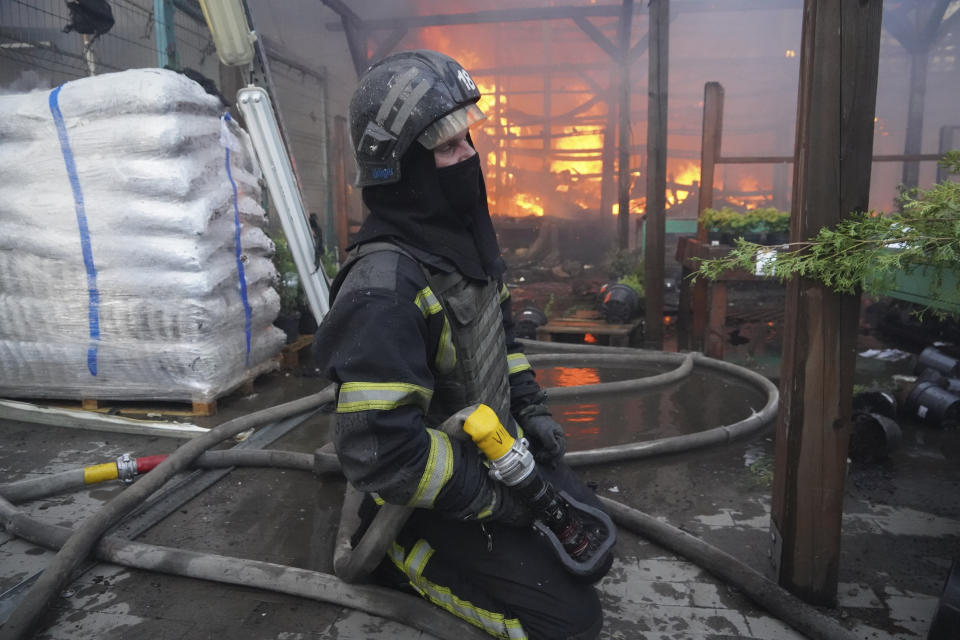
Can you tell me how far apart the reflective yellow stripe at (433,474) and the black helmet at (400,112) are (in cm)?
87

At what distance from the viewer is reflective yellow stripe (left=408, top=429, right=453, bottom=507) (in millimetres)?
1896

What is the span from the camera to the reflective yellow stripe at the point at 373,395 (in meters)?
1.83

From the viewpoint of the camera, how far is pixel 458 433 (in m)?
2.06

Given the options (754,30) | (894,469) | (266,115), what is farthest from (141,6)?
(754,30)

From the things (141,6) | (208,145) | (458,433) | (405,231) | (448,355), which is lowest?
(458,433)

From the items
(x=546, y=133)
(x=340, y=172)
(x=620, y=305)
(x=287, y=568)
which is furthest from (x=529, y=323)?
(x=546, y=133)

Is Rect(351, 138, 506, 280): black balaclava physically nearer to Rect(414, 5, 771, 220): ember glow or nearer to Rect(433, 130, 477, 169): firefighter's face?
Rect(433, 130, 477, 169): firefighter's face

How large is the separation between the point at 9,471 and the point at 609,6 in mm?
11358

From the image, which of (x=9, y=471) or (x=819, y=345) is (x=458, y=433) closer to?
(x=819, y=345)

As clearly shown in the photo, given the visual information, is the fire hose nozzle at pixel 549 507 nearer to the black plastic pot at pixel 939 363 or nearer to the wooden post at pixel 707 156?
the black plastic pot at pixel 939 363

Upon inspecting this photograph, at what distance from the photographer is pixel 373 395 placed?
183cm

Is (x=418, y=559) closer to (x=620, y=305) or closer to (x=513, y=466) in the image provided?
(x=513, y=466)

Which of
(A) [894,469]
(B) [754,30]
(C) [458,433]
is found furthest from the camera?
(B) [754,30]

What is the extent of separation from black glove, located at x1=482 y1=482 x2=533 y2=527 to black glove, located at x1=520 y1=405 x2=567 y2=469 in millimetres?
432
